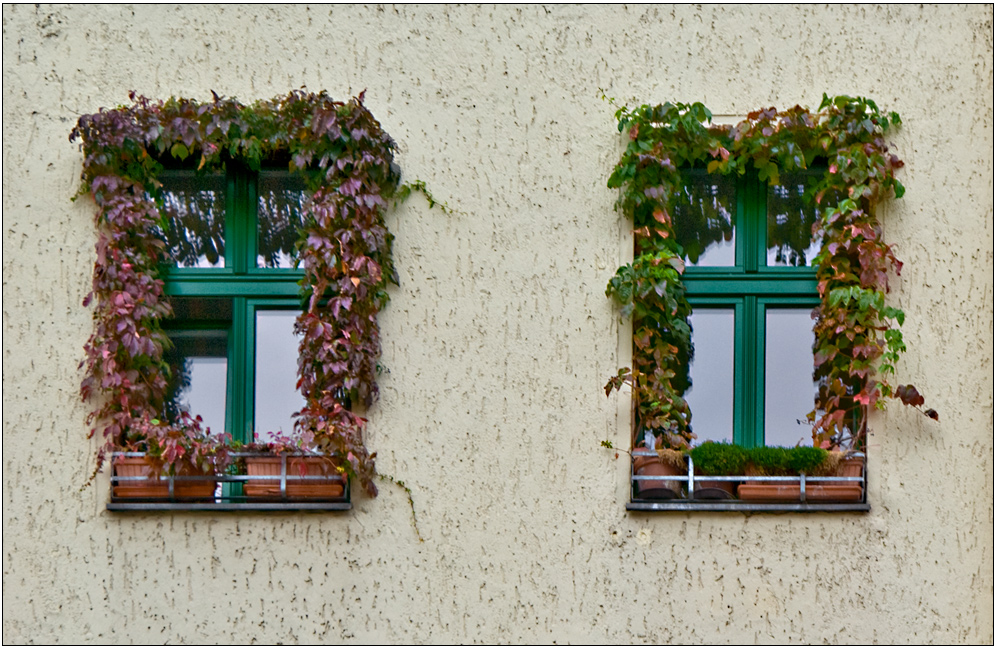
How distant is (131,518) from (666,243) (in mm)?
2885

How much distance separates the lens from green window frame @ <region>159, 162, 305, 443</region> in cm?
492

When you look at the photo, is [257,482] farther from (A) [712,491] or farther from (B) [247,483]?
(A) [712,491]

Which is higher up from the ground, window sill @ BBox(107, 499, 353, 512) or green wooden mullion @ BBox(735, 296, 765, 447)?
green wooden mullion @ BBox(735, 296, 765, 447)

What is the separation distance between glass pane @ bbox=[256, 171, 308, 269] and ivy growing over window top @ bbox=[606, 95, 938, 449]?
1612 mm

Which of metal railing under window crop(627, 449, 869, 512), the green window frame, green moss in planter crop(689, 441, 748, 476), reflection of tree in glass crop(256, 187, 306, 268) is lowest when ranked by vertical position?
metal railing under window crop(627, 449, 869, 512)

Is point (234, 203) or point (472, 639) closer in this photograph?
point (472, 639)

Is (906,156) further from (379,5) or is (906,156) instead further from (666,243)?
(379,5)

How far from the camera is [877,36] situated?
492 centimetres

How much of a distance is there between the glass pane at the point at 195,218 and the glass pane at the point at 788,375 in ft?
9.22

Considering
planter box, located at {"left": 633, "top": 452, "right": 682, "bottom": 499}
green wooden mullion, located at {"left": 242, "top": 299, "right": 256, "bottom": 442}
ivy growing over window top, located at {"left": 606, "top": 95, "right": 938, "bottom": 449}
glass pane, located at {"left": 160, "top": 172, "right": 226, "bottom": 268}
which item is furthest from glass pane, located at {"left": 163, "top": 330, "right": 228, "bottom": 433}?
planter box, located at {"left": 633, "top": 452, "right": 682, "bottom": 499}

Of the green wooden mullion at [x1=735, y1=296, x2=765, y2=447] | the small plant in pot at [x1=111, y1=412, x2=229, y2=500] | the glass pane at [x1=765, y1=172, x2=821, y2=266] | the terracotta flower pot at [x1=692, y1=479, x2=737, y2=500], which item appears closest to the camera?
the small plant in pot at [x1=111, y1=412, x2=229, y2=500]

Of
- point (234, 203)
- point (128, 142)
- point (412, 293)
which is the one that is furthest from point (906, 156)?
point (128, 142)

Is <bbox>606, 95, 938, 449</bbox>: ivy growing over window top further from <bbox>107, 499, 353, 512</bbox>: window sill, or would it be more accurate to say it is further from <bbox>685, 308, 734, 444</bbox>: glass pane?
<bbox>107, 499, 353, 512</bbox>: window sill

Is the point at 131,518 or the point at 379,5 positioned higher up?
the point at 379,5
